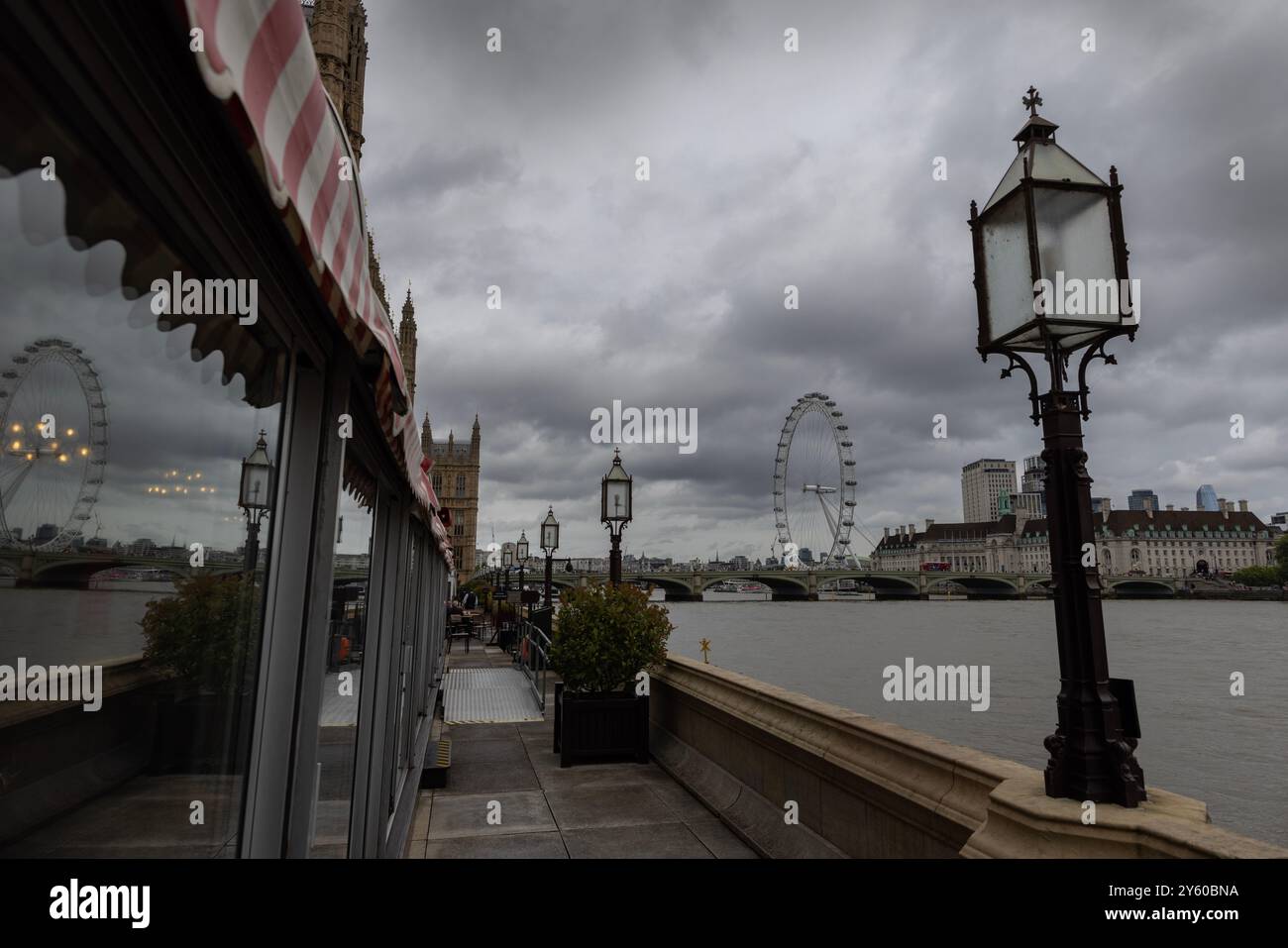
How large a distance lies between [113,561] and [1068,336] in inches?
153

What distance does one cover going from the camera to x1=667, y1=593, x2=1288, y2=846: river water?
20.2m

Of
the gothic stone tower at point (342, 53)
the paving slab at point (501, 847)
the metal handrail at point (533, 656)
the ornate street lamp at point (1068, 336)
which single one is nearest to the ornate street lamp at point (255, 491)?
the ornate street lamp at point (1068, 336)

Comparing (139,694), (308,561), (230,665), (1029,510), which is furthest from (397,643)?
(1029,510)

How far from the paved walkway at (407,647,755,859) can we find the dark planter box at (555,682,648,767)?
0.17 m

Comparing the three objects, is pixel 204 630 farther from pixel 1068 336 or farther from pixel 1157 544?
pixel 1157 544

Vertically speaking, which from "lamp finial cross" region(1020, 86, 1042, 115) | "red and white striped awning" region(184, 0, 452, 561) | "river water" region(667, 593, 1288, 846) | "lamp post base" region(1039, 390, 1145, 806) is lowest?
"river water" region(667, 593, 1288, 846)

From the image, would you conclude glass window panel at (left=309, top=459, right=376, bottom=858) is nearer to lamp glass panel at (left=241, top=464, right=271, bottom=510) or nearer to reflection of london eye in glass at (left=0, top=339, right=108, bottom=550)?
lamp glass panel at (left=241, top=464, right=271, bottom=510)

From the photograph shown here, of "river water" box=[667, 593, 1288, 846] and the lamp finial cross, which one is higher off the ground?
the lamp finial cross

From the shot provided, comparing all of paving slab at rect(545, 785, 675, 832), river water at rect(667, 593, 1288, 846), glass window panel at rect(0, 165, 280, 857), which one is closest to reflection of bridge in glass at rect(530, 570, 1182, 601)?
river water at rect(667, 593, 1288, 846)

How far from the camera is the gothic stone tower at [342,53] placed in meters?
13.6

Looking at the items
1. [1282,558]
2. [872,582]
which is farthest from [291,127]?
[1282,558]

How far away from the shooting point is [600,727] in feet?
30.3
